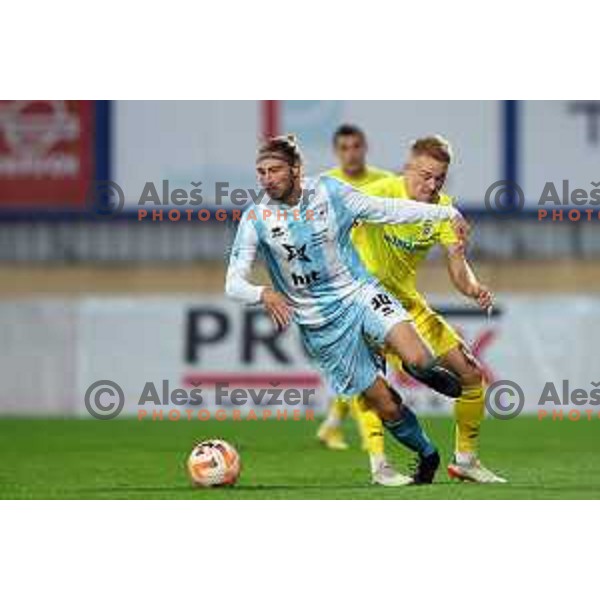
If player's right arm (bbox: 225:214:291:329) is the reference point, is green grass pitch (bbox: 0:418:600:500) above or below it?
below

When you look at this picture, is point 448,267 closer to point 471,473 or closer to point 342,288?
point 342,288

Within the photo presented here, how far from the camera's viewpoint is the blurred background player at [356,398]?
42.5ft

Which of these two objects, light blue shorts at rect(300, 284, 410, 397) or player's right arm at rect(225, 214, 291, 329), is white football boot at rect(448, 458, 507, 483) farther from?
player's right arm at rect(225, 214, 291, 329)

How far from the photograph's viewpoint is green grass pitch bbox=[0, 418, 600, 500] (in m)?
12.5

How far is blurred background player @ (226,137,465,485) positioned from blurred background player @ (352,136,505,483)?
34cm

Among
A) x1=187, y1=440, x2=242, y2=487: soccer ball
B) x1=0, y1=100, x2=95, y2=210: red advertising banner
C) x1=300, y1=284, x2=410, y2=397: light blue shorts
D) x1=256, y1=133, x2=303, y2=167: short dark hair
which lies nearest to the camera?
x1=256, y1=133, x2=303, y2=167: short dark hair

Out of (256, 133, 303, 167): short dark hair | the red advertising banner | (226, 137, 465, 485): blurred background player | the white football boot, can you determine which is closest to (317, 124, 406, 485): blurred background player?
(226, 137, 465, 485): blurred background player

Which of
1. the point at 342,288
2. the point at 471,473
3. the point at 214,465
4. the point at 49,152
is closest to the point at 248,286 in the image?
the point at 342,288

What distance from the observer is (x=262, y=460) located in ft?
51.2

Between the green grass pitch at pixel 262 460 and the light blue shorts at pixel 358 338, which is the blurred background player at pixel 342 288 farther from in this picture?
the green grass pitch at pixel 262 460

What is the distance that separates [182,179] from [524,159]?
4435 millimetres

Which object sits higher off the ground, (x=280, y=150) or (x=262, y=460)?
(x=280, y=150)

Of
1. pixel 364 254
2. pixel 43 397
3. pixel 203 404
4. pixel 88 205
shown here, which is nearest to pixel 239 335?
pixel 203 404

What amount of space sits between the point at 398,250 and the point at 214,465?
6.14 ft
